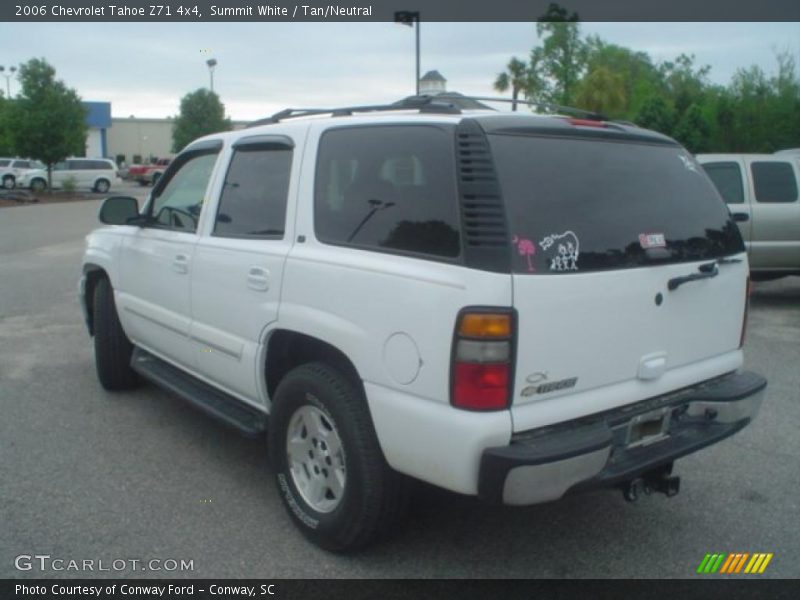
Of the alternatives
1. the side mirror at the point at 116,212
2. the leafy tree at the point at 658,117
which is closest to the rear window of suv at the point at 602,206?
the side mirror at the point at 116,212

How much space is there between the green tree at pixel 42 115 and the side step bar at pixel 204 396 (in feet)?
103

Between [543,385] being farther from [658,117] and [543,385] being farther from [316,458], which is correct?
[658,117]

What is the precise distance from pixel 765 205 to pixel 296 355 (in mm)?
7654

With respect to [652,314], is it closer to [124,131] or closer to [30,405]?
[30,405]

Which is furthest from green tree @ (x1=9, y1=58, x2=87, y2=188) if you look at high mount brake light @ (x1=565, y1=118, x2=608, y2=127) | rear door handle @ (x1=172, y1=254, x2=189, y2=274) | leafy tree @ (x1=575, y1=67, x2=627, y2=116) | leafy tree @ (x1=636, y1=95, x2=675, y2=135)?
high mount brake light @ (x1=565, y1=118, x2=608, y2=127)

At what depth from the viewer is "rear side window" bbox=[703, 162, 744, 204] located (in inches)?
372

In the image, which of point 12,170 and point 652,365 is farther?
point 12,170

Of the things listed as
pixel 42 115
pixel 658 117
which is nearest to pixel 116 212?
pixel 658 117

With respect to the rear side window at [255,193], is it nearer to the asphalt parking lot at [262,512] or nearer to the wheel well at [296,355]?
the wheel well at [296,355]

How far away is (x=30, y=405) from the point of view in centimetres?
550

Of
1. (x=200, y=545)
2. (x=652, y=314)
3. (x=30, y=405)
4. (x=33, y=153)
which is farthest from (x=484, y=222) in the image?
(x=33, y=153)

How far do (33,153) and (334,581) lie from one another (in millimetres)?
34771

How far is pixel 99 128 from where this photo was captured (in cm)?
6625

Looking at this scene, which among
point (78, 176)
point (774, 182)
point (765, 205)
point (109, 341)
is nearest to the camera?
point (109, 341)
